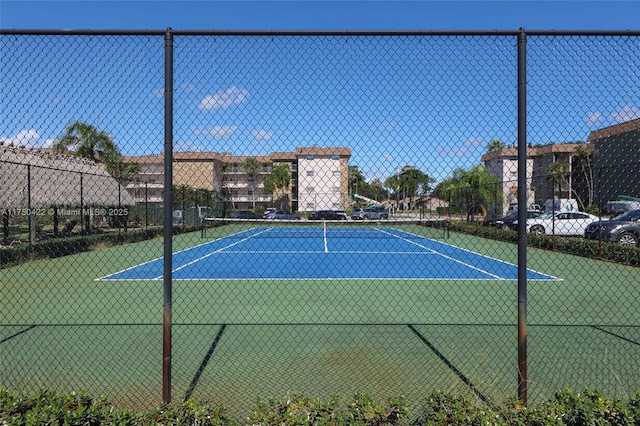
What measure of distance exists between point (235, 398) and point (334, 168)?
2272 millimetres

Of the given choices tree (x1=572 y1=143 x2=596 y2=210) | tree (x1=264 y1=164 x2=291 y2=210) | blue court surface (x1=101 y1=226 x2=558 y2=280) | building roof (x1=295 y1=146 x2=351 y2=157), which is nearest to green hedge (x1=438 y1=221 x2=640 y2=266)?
tree (x1=572 y1=143 x2=596 y2=210)

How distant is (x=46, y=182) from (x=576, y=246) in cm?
1953

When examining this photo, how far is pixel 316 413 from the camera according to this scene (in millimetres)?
3301

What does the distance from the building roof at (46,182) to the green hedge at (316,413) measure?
507 inches

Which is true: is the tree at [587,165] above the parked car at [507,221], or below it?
above

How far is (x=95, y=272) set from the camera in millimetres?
13609

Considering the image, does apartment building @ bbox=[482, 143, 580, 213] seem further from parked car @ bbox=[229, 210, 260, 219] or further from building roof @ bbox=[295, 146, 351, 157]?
parked car @ bbox=[229, 210, 260, 219]

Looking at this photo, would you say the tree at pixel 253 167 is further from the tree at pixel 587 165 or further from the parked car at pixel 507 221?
the parked car at pixel 507 221

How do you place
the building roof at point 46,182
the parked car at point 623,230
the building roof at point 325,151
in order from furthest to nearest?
the parked car at point 623,230, the building roof at point 46,182, the building roof at point 325,151

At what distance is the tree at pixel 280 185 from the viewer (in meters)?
7.11

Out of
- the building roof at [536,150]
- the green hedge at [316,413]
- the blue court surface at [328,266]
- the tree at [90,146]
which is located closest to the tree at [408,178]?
the building roof at [536,150]

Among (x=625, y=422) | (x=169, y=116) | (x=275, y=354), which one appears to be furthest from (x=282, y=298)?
(x=625, y=422)

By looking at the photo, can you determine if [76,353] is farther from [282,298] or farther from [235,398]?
[282,298]

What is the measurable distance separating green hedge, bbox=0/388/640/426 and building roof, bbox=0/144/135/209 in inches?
507
